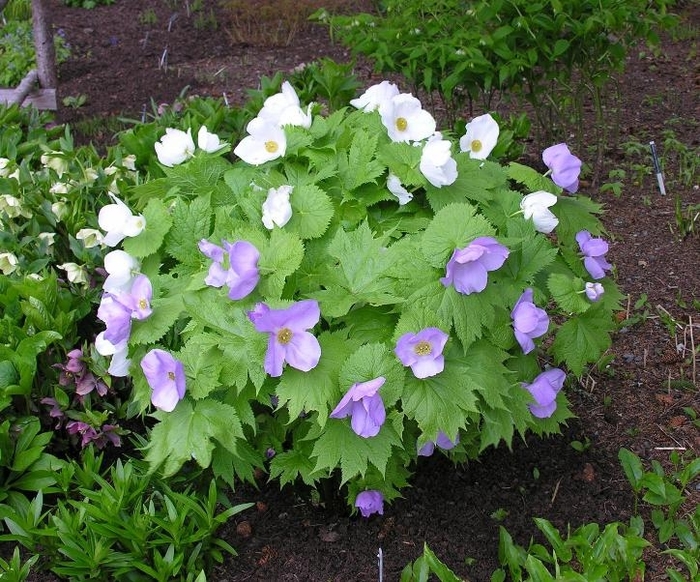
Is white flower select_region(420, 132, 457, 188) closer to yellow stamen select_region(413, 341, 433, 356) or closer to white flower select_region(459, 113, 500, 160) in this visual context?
white flower select_region(459, 113, 500, 160)

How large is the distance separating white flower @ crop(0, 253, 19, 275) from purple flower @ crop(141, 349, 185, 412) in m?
1.05

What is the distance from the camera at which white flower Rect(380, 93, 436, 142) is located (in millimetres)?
2336

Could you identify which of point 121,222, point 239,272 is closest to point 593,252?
point 239,272

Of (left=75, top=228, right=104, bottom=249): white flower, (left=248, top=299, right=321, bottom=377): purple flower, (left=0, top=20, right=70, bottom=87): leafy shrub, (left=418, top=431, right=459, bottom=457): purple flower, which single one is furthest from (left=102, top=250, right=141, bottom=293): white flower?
(left=0, top=20, right=70, bottom=87): leafy shrub

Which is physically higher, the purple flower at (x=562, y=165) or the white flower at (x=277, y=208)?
the white flower at (x=277, y=208)

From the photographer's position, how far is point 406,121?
Result: 7.70ft

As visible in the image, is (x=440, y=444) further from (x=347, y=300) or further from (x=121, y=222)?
(x=121, y=222)

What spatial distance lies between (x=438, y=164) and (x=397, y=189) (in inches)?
6.0

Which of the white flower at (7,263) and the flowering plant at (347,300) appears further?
the white flower at (7,263)

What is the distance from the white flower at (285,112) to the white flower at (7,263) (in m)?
1.04

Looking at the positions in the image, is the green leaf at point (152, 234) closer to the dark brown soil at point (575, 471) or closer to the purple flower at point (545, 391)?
the dark brown soil at point (575, 471)

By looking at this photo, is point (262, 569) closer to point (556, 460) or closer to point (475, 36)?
point (556, 460)

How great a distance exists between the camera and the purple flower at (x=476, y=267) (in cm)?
187

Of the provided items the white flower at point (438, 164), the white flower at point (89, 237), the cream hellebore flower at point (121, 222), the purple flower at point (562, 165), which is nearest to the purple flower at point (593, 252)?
the purple flower at point (562, 165)
